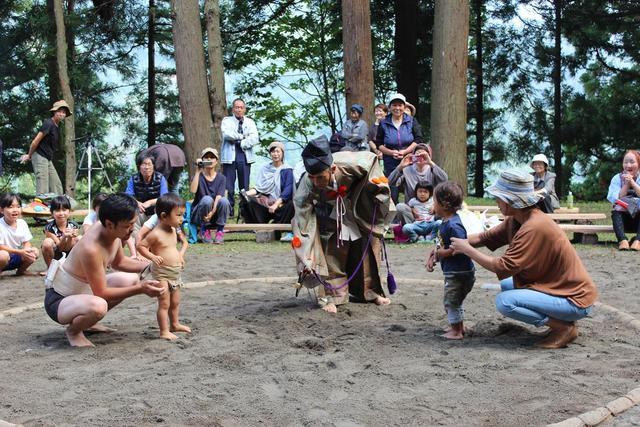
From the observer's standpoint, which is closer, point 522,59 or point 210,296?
point 210,296

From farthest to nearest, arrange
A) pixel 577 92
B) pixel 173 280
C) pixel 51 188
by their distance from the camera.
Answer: pixel 577 92
pixel 51 188
pixel 173 280

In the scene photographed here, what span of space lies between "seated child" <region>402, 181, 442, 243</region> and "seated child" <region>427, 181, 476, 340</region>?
4.52 meters

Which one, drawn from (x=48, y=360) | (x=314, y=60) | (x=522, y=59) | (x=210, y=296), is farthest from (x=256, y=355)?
(x=522, y=59)

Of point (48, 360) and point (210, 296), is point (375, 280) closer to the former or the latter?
point (210, 296)

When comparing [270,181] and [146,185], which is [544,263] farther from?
[270,181]

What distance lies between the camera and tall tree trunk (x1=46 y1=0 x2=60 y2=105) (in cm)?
1727

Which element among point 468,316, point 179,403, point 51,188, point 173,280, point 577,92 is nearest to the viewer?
point 179,403

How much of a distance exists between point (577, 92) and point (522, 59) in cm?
182

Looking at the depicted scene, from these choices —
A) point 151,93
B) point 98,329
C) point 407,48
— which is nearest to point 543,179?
point 98,329

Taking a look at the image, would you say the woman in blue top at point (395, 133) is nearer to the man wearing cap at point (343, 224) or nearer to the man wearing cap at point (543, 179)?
the man wearing cap at point (543, 179)

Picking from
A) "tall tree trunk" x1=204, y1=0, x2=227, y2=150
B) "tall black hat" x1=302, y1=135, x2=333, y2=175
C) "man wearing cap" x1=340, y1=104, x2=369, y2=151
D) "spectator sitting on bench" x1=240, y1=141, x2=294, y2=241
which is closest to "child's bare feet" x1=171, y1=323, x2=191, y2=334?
"tall black hat" x1=302, y1=135, x2=333, y2=175

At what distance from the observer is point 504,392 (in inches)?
159

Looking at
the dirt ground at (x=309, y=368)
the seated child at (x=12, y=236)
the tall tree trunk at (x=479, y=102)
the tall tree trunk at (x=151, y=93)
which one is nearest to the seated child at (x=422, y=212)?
the dirt ground at (x=309, y=368)

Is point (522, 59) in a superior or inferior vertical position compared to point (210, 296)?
superior
